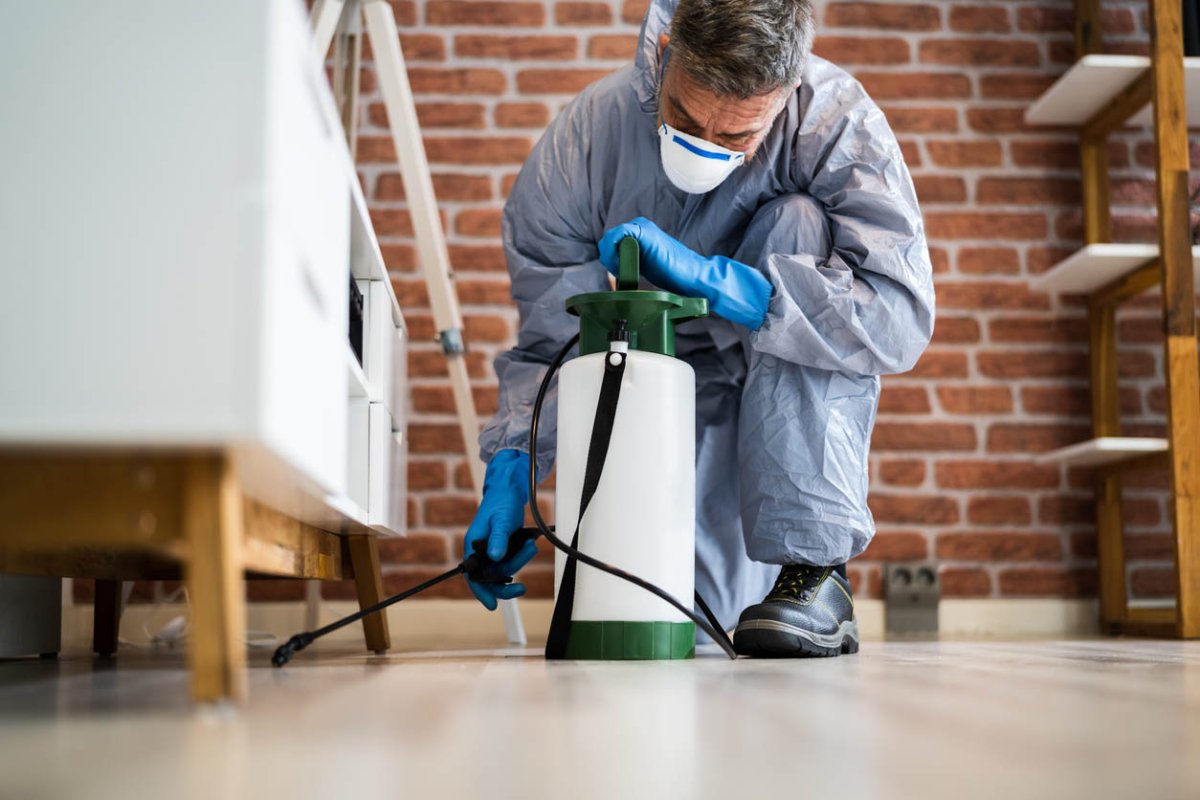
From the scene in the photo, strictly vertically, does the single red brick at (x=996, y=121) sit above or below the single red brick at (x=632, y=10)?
below

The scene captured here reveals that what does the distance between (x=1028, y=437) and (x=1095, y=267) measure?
0.42 metres

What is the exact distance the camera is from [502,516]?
1563mm

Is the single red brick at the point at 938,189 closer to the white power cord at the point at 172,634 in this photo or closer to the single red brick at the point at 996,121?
the single red brick at the point at 996,121

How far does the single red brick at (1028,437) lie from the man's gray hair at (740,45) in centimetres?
142

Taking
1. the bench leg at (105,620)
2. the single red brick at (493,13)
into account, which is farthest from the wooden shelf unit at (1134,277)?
the bench leg at (105,620)

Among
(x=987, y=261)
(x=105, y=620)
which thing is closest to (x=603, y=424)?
(x=105, y=620)

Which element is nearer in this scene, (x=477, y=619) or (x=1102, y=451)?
(x=1102, y=451)

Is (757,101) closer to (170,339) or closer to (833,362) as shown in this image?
(833,362)

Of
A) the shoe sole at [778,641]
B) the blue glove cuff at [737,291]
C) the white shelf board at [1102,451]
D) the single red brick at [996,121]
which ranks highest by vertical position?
the single red brick at [996,121]

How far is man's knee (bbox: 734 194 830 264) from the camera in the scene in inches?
61.2

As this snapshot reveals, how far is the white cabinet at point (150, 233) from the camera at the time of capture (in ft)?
2.24

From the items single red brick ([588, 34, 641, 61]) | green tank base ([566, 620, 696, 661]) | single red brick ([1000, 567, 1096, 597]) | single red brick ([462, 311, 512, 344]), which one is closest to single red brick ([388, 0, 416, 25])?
single red brick ([588, 34, 641, 61])

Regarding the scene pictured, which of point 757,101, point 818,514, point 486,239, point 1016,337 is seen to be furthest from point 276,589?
point 1016,337

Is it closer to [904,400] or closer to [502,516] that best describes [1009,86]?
[904,400]
